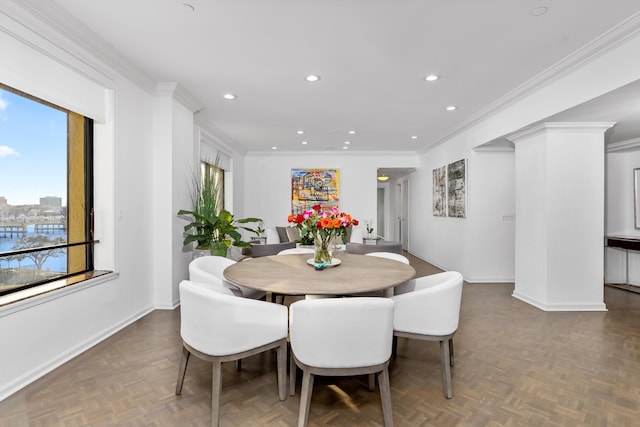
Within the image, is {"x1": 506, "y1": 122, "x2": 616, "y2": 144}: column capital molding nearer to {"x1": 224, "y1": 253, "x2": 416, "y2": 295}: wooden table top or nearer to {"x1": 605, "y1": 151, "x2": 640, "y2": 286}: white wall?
{"x1": 605, "y1": 151, "x2": 640, "y2": 286}: white wall

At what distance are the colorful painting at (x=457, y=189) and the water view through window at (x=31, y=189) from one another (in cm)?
556

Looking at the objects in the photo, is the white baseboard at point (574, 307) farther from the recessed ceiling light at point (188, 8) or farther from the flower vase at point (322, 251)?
the recessed ceiling light at point (188, 8)

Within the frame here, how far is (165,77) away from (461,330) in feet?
13.8

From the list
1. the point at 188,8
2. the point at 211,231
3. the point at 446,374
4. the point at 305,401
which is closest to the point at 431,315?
the point at 446,374

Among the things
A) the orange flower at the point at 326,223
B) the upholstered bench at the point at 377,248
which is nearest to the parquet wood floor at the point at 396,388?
the orange flower at the point at 326,223

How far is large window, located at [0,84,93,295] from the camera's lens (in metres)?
2.39

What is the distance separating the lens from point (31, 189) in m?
2.61

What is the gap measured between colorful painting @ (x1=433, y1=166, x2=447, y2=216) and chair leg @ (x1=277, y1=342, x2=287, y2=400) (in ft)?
17.6

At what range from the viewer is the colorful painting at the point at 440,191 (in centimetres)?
664

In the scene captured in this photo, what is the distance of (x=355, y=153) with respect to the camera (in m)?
8.34

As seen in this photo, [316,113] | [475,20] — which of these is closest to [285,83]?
[316,113]

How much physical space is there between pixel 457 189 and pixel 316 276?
14.9 ft

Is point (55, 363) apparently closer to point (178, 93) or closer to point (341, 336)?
point (341, 336)

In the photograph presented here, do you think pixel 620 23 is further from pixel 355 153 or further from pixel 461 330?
pixel 355 153
